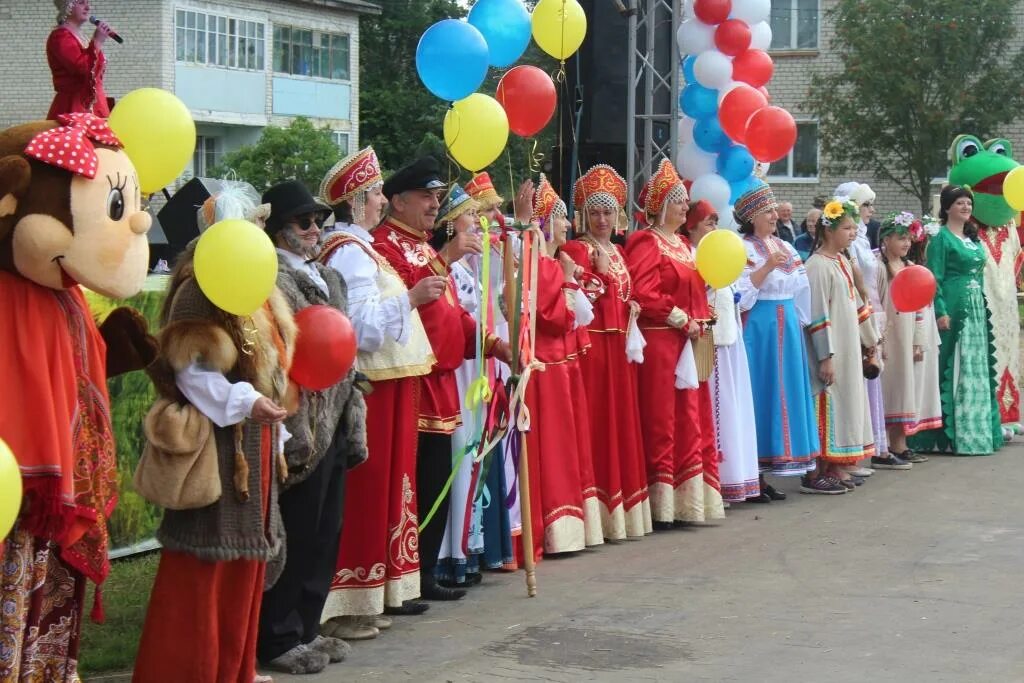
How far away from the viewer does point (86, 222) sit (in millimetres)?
4891

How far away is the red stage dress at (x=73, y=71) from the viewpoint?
5.10 metres

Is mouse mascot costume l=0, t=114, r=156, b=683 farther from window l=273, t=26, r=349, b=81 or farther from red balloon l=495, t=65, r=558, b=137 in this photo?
window l=273, t=26, r=349, b=81

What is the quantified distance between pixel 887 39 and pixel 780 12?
489 centimetres

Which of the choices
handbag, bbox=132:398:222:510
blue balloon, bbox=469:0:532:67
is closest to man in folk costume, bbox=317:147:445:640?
blue balloon, bbox=469:0:532:67

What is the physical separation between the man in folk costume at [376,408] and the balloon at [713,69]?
170 inches

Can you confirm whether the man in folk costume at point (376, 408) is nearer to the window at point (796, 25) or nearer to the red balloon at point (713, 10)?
the red balloon at point (713, 10)

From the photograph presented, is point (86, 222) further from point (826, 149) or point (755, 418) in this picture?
point (826, 149)

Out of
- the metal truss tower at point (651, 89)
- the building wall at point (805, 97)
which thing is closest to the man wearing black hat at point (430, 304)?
the metal truss tower at point (651, 89)

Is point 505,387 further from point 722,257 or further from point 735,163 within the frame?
point 735,163

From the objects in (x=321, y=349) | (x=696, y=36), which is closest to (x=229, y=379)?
(x=321, y=349)

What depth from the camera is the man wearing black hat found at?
7148 millimetres

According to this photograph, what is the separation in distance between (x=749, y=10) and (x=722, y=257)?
2553mm

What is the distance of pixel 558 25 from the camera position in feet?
28.0

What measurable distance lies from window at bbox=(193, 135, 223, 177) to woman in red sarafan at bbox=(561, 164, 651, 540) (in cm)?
3460
